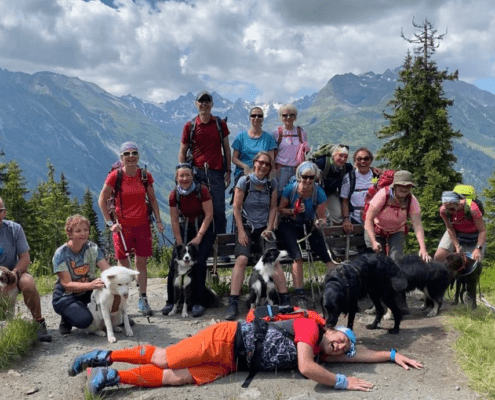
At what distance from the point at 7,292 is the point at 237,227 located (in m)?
3.42

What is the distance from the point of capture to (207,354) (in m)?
4.79

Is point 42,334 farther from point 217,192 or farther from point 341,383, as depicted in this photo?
point 341,383

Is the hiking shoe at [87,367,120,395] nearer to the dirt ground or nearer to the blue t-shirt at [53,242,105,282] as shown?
the dirt ground

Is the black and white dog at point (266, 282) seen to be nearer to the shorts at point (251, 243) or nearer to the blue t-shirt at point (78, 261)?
the shorts at point (251, 243)

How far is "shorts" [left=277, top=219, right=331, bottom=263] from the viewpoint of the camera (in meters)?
7.34

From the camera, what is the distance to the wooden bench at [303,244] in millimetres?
7715

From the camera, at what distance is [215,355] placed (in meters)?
Answer: 4.82

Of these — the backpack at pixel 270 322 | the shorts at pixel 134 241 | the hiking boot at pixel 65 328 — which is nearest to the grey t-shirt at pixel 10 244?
the hiking boot at pixel 65 328

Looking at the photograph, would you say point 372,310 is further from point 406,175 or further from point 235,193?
point 235,193

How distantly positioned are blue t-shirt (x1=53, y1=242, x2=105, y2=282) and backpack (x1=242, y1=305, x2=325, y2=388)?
2.68 m

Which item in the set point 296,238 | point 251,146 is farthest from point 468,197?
point 251,146

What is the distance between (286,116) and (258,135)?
2.12ft

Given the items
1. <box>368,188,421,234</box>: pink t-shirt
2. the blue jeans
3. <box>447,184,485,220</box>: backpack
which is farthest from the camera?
the blue jeans

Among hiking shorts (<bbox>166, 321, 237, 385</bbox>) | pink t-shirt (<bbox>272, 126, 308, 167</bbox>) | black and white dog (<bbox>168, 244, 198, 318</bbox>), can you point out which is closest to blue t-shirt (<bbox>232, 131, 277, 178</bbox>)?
pink t-shirt (<bbox>272, 126, 308, 167</bbox>)
